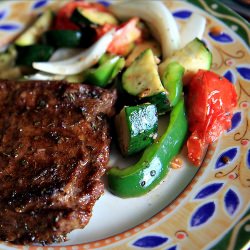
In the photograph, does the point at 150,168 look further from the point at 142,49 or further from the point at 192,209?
the point at 142,49

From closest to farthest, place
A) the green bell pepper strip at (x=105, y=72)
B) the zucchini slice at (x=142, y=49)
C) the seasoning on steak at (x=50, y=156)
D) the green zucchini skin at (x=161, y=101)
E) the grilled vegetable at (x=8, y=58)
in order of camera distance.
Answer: the seasoning on steak at (x=50, y=156) → the green zucchini skin at (x=161, y=101) → the green bell pepper strip at (x=105, y=72) → the zucchini slice at (x=142, y=49) → the grilled vegetable at (x=8, y=58)

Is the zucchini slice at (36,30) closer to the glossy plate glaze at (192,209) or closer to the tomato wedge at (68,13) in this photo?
the tomato wedge at (68,13)

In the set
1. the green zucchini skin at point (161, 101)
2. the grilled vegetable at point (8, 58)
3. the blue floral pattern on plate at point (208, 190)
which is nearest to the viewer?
the blue floral pattern on plate at point (208, 190)

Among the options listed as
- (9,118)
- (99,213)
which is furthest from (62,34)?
(99,213)

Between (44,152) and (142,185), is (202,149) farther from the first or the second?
(44,152)

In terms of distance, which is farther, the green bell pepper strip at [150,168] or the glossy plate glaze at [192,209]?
the green bell pepper strip at [150,168]

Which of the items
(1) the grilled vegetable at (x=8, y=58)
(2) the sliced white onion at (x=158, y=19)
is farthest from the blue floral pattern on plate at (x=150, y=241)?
(1) the grilled vegetable at (x=8, y=58)
